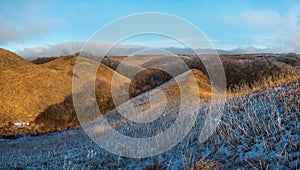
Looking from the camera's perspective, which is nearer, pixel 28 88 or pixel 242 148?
pixel 242 148

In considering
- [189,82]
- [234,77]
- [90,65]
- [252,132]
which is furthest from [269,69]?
[252,132]

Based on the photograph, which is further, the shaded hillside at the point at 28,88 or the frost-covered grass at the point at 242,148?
the shaded hillside at the point at 28,88

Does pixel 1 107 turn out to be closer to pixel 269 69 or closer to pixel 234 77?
pixel 234 77

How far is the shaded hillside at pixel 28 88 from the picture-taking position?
2734cm

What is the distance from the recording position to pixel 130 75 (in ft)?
156

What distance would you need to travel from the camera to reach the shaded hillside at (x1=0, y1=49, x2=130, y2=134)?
27344 mm

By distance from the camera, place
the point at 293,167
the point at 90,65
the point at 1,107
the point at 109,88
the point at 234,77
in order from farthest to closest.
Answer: the point at 90,65 < the point at 109,88 < the point at 234,77 < the point at 1,107 < the point at 293,167

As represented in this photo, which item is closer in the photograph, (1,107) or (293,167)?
(293,167)

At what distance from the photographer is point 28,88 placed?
3164 cm

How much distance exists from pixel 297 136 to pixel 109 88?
31.1 m

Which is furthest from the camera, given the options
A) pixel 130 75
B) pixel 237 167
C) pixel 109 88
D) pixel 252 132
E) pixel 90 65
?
pixel 130 75

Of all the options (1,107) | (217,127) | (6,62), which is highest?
(6,62)

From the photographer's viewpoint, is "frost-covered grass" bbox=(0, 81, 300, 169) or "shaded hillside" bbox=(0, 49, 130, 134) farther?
"shaded hillside" bbox=(0, 49, 130, 134)

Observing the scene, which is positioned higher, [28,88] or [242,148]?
[242,148]
